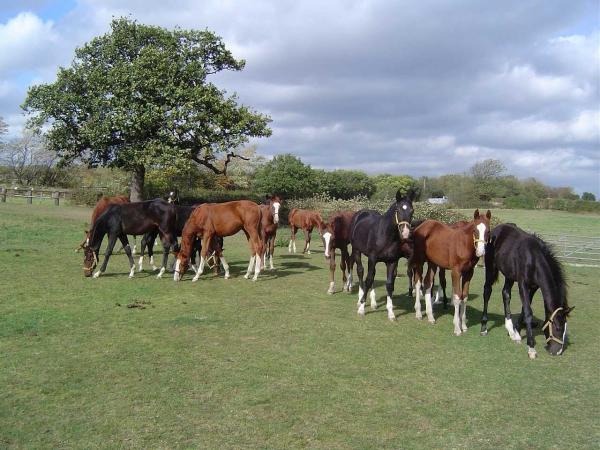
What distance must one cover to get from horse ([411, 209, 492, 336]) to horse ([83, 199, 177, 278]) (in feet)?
20.4

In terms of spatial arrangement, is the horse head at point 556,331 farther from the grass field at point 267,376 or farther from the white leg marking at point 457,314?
the white leg marking at point 457,314

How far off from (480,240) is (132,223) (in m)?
8.21

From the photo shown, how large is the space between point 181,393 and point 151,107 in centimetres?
2146

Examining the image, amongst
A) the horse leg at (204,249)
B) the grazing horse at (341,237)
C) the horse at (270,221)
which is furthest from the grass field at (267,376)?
the horse at (270,221)

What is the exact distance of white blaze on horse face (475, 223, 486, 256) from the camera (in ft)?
24.8

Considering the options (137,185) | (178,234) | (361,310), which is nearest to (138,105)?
(137,185)

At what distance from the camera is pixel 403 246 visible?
901cm

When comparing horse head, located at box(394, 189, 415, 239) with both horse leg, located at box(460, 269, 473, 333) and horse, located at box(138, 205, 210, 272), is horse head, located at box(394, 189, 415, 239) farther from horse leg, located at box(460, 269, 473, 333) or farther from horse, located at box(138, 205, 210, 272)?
horse, located at box(138, 205, 210, 272)

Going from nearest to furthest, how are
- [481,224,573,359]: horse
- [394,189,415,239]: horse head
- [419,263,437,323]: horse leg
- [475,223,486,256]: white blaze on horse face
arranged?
1. [481,224,573,359]: horse
2. [475,223,486,256]: white blaze on horse face
3. [394,189,415,239]: horse head
4. [419,263,437,323]: horse leg

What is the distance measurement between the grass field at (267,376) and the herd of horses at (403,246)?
57 cm

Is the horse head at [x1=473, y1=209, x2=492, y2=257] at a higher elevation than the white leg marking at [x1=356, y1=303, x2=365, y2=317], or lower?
higher

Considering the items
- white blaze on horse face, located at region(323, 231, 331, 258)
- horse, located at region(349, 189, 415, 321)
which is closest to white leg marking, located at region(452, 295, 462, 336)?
horse, located at region(349, 189, 415, 321)

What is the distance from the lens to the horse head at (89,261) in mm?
11548

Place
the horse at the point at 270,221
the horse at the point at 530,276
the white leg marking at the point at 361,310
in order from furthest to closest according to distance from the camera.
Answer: the horse at the point at 270,221, the white leg marking at the point at 361,310, the horse at the point at 530,276
